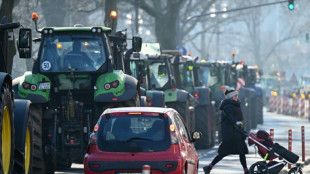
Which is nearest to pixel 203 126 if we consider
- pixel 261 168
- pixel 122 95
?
pixel 261 168

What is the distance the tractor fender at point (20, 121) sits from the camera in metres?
13.3

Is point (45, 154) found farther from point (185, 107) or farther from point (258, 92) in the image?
point (258, 92)

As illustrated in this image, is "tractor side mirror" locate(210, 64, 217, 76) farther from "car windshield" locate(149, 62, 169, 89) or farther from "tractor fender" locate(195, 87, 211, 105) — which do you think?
"car windshield" locate(149, 62, 169, 89)

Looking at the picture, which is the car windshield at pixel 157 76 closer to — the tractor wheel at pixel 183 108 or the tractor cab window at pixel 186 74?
the tractor wheel at pixel 183 108

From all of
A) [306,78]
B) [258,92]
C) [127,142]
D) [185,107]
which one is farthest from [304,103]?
[127,142]

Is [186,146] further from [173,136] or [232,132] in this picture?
[232,132]

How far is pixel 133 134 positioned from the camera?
13.8 metres

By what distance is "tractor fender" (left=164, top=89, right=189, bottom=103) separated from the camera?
25742mm

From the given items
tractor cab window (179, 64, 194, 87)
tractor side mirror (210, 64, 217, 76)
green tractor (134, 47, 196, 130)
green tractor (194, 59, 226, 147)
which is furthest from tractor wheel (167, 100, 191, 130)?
tractor side mirror (210, 64, 217, 76)

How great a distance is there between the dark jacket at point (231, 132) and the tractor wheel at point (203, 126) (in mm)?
9550

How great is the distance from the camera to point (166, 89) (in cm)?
2627

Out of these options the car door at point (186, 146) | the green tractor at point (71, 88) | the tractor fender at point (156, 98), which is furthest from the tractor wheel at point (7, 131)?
the tractor fender at point (156, 98)

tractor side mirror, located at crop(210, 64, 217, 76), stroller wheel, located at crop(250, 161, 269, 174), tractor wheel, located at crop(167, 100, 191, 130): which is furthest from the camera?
tractor side mirror, located at crop(210, 64, 217, 76)

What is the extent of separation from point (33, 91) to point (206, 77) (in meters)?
16.4
